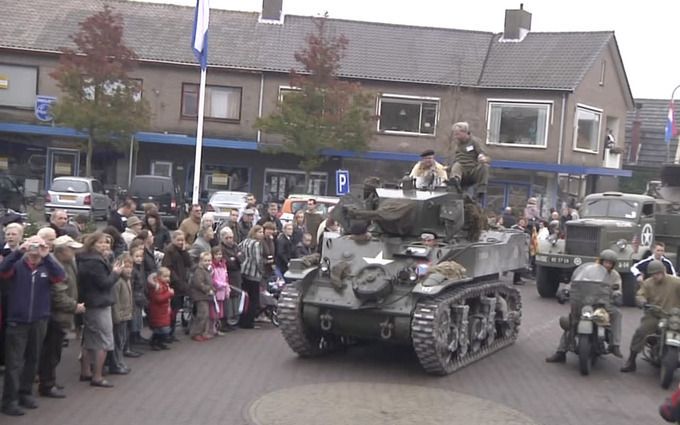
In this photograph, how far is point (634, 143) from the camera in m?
45.2

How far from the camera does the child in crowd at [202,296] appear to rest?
41.7ft

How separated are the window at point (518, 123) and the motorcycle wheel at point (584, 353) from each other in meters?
23.8

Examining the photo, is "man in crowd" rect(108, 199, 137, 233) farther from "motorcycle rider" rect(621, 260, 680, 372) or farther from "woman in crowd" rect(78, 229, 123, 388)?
"motorcycle rider" rect(621, 260, 680, 372)

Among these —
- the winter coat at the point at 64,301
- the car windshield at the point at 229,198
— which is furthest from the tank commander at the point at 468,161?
the car windshield at the point at 229,198

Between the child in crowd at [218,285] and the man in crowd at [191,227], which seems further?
the man in crowd at [191,227]

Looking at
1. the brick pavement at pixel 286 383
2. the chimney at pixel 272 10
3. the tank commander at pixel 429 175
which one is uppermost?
the chimney at pixel 272 10

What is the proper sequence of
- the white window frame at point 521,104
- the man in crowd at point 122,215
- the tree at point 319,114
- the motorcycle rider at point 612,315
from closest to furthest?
1. the motorcycle rider at point 612,315
2. the man in crowd at point 122,215
3. the tree at point 319,114
4. the white window frame at point 521,104

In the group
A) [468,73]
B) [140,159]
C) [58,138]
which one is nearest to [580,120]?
[468,73]

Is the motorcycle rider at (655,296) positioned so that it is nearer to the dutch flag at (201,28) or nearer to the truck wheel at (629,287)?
the truck wheel at (629,287)

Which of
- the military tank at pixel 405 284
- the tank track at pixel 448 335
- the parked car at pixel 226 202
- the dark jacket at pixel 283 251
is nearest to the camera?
the tank track at pixel 448 335

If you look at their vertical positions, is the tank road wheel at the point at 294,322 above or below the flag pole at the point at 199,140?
below

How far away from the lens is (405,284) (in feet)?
37.5

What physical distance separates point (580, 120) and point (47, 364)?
98.0 ft

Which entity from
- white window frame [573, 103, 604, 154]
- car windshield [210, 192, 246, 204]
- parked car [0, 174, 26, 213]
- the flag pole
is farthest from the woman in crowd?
white window frame [573, 103, 604, 154]
